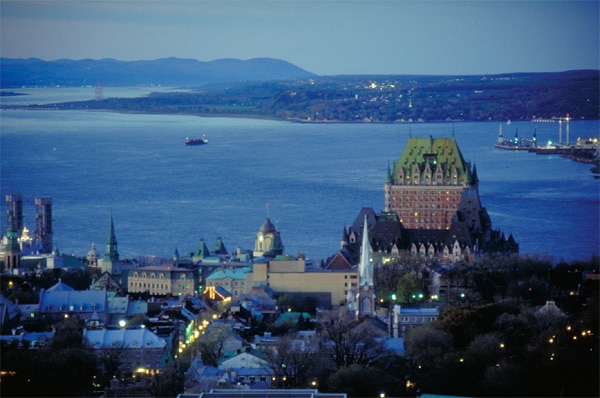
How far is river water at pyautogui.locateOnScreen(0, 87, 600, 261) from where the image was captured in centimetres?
3891

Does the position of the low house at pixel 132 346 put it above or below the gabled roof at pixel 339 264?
above

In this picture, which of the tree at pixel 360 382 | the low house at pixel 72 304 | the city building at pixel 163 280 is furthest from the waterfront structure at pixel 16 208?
the tree at pixel 360 382

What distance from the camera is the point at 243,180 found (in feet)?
183

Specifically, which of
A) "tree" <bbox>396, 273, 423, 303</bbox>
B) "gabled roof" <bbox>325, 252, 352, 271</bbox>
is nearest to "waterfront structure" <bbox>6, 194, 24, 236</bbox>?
"gabled roof" <bbox>325, 252, 352, 271</bbox>

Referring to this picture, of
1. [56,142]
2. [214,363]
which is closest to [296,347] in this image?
[214,363]

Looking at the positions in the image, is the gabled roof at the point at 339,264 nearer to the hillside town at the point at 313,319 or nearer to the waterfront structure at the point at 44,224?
the hillside town at the point at 313,319

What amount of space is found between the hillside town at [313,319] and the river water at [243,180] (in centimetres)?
344

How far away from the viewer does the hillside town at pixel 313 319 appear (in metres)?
16.3

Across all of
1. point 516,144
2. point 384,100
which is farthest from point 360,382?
point 384,100

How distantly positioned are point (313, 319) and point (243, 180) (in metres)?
33.5

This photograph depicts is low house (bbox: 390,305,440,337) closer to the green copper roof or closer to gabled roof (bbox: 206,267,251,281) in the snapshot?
gabled roof (bbox: 206,267,251,281)

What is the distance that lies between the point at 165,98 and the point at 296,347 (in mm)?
82504

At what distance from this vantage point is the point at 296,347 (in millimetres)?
17750

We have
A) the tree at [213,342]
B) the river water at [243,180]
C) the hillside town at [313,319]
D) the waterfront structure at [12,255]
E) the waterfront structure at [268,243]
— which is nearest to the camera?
the hillside town at [313,319]
